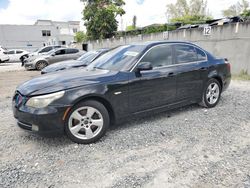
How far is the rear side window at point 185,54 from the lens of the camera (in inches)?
156

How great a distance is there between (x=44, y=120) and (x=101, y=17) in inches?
893

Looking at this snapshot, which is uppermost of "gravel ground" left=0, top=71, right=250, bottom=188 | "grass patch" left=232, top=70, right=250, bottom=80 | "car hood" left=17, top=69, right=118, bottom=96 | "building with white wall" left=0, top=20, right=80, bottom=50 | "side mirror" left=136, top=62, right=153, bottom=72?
"building with white wall" left=0, top=20, right=80, bottom=50

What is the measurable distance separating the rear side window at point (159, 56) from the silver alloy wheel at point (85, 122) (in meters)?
1.26

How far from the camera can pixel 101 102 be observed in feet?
10.3

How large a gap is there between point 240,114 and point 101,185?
10.7ft

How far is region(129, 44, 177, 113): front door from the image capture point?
3371 millimetres

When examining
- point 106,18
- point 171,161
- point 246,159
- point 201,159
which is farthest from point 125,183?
point 106,18

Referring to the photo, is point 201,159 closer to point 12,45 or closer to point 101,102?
point 101,102

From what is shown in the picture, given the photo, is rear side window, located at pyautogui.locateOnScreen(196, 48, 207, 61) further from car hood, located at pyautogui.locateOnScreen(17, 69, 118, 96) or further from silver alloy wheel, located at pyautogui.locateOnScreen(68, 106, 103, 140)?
silver alloy wheel, located at pyautogui.locateOnScreen(68, 106, 103, 140)

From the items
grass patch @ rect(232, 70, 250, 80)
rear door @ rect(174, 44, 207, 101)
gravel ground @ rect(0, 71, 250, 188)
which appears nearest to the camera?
gravel ground @ rect(0, 71, 250, 188)

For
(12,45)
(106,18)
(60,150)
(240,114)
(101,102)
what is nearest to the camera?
(60,150)

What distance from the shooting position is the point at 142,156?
2742 millimetres

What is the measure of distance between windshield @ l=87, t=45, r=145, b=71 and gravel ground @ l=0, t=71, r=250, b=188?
111 cm

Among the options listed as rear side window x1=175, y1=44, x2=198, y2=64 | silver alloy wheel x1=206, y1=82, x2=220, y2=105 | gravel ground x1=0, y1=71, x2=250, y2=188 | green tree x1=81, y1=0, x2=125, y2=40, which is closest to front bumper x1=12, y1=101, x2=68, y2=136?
gravel ground x1=0, y1=71, x2=250, y2=188
